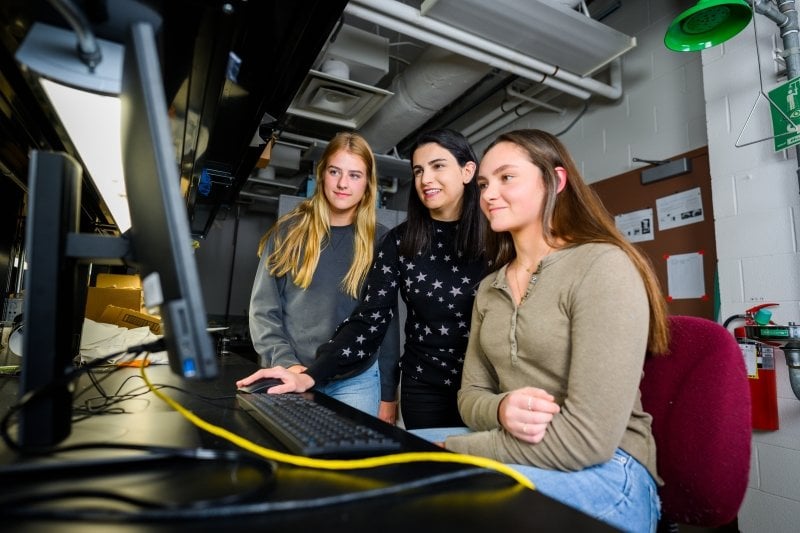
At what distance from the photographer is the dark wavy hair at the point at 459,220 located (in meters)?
1.38

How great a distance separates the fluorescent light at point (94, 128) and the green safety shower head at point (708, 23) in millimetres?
1755

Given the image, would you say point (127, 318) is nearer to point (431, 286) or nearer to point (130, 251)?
point (431, 286)

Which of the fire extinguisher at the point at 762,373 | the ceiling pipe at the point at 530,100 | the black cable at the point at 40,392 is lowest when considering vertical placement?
the fire extinguisher at the point at 762,373

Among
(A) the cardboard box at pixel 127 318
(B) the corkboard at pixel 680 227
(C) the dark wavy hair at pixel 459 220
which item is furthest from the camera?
(B) the corkboard at pixel 680 227

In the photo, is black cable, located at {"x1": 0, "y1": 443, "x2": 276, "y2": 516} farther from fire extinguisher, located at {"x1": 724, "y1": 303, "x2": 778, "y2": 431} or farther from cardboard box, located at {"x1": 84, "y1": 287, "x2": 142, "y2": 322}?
fire extinguisher, located at {"x1": 724, "y1": 303, "x2": 778, "y2": 431}

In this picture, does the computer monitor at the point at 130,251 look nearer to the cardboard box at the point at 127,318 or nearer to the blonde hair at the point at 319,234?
the blonde hair at the point at 319,234

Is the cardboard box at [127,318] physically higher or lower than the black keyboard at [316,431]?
higher

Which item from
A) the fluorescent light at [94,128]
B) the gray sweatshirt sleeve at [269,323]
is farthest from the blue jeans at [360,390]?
the fluorescent light at [94,128]

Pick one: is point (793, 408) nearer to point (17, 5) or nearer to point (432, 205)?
point (432, 205)

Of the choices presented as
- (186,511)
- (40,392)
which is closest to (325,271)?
(40,392)

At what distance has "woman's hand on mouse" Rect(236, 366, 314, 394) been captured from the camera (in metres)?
0.98

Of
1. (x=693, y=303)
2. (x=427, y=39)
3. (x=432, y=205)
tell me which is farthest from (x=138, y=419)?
(x=693, y=303)

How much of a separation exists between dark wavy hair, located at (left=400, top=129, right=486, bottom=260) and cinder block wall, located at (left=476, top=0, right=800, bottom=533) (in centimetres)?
132

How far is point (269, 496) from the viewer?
1.35 feet
